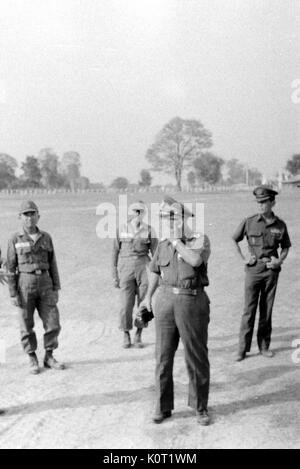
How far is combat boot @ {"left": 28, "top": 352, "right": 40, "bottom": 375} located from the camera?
219 inches

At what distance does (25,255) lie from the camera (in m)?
5.75

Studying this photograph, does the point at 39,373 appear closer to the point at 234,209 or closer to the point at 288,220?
the point at 288,220

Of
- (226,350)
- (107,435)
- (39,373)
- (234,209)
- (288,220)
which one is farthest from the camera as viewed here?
(234,209)

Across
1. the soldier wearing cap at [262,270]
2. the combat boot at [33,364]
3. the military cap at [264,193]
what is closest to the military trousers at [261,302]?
the soldier wearing cap at [262,270]

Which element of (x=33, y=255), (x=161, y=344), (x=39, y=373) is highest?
(x=33, y=255)

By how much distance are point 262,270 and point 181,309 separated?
2051mm

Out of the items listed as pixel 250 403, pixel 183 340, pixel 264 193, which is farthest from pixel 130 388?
pixel 264 193

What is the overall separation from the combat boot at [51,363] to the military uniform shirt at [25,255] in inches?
32.7

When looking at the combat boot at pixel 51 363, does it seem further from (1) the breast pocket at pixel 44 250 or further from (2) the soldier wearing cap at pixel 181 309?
(2) the soldier wearing cap at pixel 181 309

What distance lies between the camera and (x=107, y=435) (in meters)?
3.98

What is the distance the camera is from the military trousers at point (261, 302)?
5.91 m

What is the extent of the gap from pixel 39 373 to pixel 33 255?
137 cm
